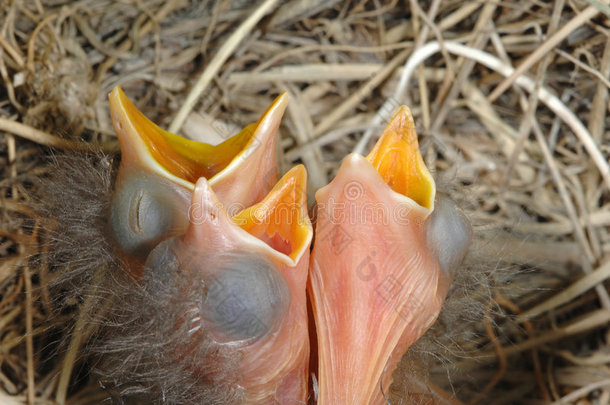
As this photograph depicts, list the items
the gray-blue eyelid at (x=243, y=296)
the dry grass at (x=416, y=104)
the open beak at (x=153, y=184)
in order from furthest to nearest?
the dry grass at (x=416, y=104), the open beak at (x=153, y=184), the gray-blue eyelid at (x=243, y=296)

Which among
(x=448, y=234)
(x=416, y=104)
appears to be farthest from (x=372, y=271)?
(x=416, y=104)

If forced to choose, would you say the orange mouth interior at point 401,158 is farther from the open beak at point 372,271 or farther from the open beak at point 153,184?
the open beak at point 153,184

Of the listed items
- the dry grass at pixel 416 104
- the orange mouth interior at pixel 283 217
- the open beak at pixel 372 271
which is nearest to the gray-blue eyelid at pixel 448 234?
the open beak at pixel 372 271

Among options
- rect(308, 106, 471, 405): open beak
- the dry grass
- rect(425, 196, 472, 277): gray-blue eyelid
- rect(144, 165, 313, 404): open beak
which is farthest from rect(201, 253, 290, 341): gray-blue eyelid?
the dry grass

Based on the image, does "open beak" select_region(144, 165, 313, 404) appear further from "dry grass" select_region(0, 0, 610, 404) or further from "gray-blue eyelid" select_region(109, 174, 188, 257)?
"dry grass" select_region(0, 0, 610, 404)

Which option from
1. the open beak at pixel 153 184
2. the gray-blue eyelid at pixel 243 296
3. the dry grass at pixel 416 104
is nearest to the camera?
the gray-blue eyelid at pixel 243 296

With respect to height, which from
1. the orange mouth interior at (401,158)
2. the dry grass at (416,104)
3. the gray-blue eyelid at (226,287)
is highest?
the orange mouth interior at (401,158)
